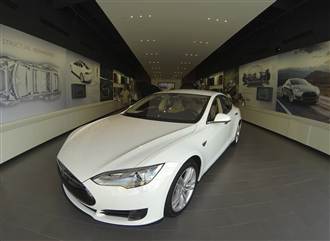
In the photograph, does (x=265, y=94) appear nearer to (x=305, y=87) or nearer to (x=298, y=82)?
(x=298, y=82)

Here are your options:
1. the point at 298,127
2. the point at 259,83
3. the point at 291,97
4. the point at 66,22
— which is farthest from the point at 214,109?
the point at 259,83

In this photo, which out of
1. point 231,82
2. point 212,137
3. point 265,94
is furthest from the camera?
point 231,82

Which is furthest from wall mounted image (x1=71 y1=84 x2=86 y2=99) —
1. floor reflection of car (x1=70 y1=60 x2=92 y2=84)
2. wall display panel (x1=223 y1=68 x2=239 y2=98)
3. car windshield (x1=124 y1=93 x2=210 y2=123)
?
wall display panel (x1=223 y1=68 x2=239 y2=98)

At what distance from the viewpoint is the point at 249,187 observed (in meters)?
2.66

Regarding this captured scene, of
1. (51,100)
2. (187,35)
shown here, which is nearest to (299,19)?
(187,35)

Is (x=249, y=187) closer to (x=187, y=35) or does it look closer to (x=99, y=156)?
(x=99, y=156)

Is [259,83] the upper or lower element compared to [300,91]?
upper

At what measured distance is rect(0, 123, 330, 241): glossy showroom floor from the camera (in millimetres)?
1805

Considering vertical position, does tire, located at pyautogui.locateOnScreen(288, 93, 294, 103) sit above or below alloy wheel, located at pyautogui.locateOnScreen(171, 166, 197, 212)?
above

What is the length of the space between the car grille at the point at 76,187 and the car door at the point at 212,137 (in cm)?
119

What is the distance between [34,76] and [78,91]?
95.6 inches

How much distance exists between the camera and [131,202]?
158 centimetres

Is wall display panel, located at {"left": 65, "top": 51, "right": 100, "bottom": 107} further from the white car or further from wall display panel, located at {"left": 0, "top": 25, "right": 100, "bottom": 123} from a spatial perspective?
the white car

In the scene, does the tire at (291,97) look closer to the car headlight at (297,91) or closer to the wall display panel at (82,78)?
the car headlight at (297,91)
